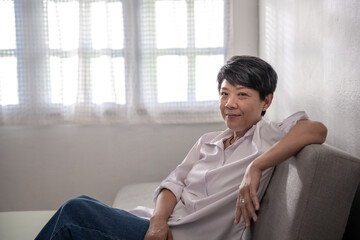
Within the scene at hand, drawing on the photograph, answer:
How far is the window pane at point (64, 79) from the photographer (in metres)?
2.98

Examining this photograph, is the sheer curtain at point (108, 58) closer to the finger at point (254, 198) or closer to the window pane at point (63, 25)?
the window pane at point (63, 25)

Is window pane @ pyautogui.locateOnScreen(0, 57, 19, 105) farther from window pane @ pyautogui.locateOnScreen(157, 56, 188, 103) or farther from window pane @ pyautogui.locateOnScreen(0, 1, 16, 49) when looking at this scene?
window pane @ pyautogui.locateOnScreen(157, 56, 188, 103)

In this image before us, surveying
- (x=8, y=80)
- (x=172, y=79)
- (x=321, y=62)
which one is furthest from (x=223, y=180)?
(x=8, y=80)

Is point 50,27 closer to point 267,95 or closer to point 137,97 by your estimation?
point 137,97

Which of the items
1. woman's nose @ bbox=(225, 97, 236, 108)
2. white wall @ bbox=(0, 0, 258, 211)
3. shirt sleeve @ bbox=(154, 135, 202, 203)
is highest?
woman's nose @ bbox=(225, 97, 236, 108)

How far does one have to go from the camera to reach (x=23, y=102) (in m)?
2.99

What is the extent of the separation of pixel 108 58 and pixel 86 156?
2.49 feet

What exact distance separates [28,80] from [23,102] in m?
0.17

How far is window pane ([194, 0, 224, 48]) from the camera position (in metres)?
2.96

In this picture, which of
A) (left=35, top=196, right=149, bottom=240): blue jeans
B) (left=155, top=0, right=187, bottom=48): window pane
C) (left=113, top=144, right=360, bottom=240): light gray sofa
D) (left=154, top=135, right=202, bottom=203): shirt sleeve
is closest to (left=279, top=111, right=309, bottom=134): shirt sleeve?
(left=113, top=144, right=360, bottom=240): light gray sofa

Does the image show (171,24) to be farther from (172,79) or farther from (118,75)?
(118,75)

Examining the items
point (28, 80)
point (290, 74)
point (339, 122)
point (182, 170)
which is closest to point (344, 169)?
point (339, 122)

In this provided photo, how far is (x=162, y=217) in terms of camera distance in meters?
1.48

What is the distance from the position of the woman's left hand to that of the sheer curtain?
1731 millimetres
